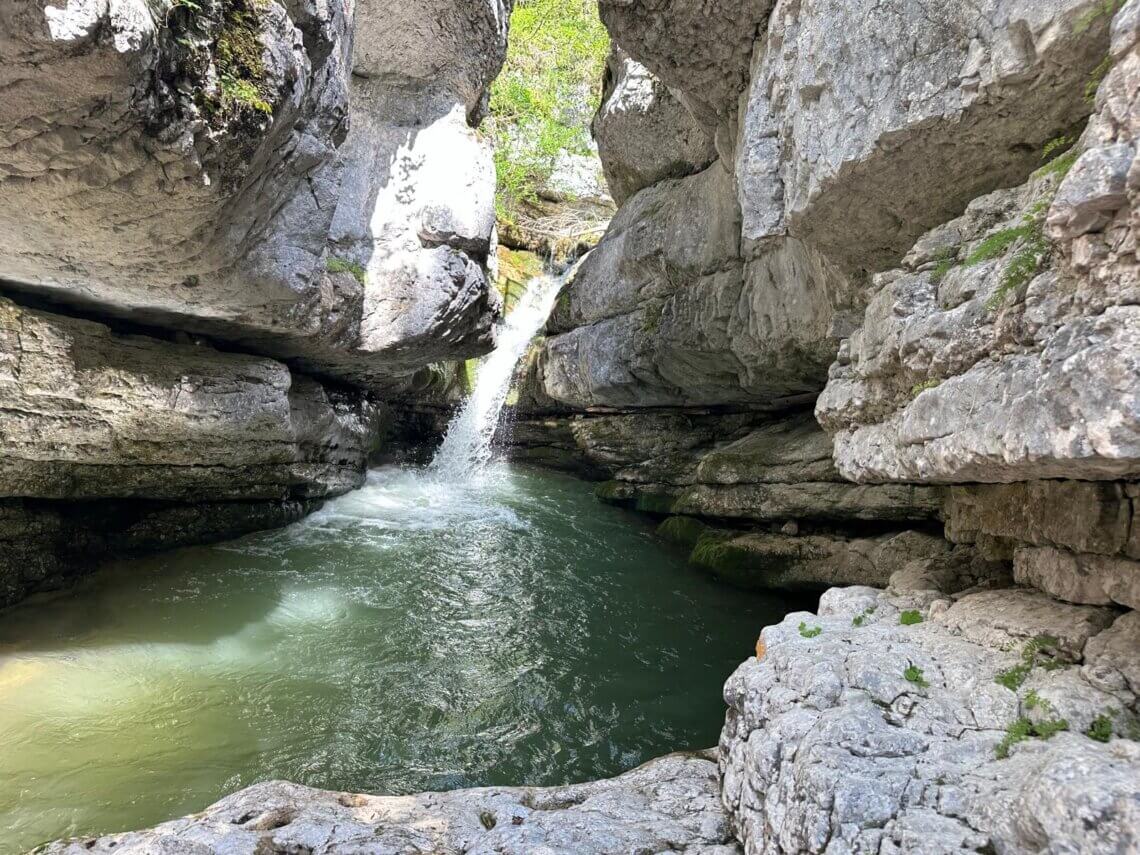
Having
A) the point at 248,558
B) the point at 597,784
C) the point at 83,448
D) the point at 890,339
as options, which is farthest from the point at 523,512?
the point at 890,339

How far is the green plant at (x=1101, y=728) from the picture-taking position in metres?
3.08

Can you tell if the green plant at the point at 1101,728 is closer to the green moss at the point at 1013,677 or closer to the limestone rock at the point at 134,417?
the green moss at the point at 1013,677

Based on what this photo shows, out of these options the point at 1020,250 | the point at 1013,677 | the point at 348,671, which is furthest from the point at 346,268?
the point at 1013,677

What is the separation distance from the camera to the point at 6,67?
4113 mm

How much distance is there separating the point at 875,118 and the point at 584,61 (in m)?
22.2

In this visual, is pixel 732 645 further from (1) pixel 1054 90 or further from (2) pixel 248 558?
(2) pixel 248 558

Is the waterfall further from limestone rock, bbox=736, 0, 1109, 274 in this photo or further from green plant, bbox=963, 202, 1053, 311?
green plant, bbox=963, 202, 1053, 311

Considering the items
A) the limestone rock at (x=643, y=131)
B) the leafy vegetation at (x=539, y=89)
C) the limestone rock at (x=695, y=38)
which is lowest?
the limestone rock at (x=695, y=38)

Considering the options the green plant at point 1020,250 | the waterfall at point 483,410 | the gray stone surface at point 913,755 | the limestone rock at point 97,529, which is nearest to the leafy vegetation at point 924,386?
the green plant at point 1020,250

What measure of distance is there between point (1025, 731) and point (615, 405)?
40.2ft

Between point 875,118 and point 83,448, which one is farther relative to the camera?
point 83,448

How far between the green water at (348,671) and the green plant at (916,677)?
10.8ft

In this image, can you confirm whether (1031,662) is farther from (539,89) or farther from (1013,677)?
(539,89)

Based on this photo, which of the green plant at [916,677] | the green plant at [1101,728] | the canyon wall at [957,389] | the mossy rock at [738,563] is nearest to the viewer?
the canyon wall at [957,389]
